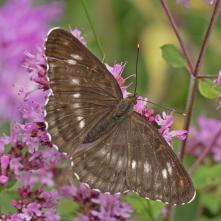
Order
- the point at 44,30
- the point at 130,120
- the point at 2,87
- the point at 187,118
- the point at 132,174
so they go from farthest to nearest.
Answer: the point at 44,30 < the point at 2,87 < the point at 187,118 < the point at 130,120 < the point at 132,174

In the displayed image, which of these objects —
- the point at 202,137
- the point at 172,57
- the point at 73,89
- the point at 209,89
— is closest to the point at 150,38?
the point at 202,137

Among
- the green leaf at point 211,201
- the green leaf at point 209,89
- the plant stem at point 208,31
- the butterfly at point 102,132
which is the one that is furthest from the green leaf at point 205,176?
the butterfly at point 102,132

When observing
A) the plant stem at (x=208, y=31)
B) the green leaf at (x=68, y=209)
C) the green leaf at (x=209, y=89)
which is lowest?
the green leaf at (x=68, y=209)

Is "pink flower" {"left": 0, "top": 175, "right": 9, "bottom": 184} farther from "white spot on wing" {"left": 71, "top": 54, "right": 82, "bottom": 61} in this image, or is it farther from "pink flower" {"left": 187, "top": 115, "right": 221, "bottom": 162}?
"pink flower" {"left": 187, "top": 115, "right": 221, "bottom": 162}

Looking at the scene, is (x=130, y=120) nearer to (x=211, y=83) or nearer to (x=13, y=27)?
(x=211, y=83)

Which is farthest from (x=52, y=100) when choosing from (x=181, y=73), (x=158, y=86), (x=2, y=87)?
(x=181, y=73)

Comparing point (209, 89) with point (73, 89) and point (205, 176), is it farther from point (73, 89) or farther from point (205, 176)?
point (73, 89)

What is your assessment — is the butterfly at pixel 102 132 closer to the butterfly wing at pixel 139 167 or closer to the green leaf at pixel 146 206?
the butterfly wing at pixel 139 167

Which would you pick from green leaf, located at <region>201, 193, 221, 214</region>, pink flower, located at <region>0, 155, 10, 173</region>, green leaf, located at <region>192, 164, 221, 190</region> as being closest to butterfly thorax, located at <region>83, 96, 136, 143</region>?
pink flower, located at <region>0, 155, 10, 173</region>
